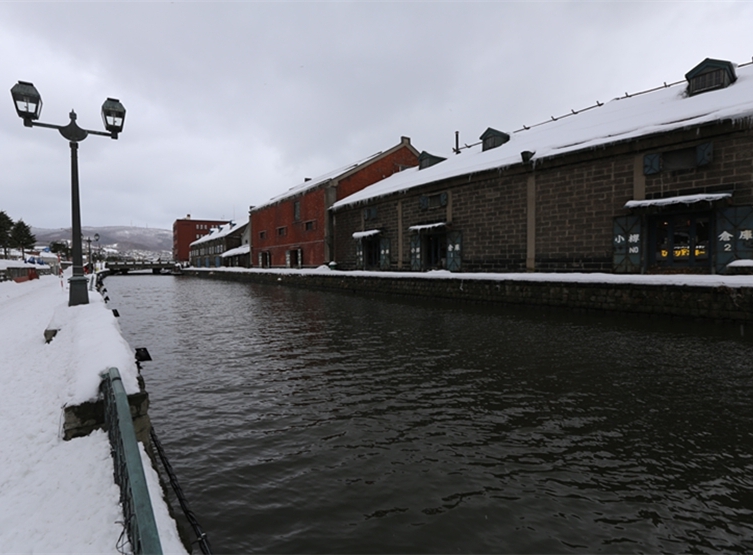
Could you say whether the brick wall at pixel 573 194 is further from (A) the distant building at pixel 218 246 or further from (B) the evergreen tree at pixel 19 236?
(B) the evergreen tree at pixel 19 236

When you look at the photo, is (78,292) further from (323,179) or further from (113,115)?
(323,179)

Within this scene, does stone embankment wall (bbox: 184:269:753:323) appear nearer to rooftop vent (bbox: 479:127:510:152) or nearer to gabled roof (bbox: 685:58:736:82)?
rooftop vent (bbox: 479:127:510:152)

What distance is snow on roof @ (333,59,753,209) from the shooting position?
14.0 m

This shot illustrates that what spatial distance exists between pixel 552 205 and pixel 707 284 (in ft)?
24.5

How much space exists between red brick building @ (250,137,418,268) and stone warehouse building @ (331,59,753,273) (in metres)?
10.1

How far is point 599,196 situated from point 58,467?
1777 cm

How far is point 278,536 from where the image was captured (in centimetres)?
297

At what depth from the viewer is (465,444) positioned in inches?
172

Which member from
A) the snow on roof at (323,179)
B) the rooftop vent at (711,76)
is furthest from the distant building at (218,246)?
the rooftop vent at (711,76)

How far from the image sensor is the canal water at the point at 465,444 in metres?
3.01

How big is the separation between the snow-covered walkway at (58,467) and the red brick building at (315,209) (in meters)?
28.1

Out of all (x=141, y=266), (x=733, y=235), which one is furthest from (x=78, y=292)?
(x=141, y=266)

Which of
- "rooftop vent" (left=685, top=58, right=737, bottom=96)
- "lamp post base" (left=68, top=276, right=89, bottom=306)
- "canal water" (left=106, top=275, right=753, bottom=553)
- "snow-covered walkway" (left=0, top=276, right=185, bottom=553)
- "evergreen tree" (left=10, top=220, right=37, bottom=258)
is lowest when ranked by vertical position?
"canal water" (left=106, top=275, right=753, bottom=553)

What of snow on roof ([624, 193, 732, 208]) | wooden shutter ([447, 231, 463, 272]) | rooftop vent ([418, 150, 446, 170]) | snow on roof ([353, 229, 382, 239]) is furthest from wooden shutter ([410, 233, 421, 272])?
snow on roof ([624, 193, 732, 208])
